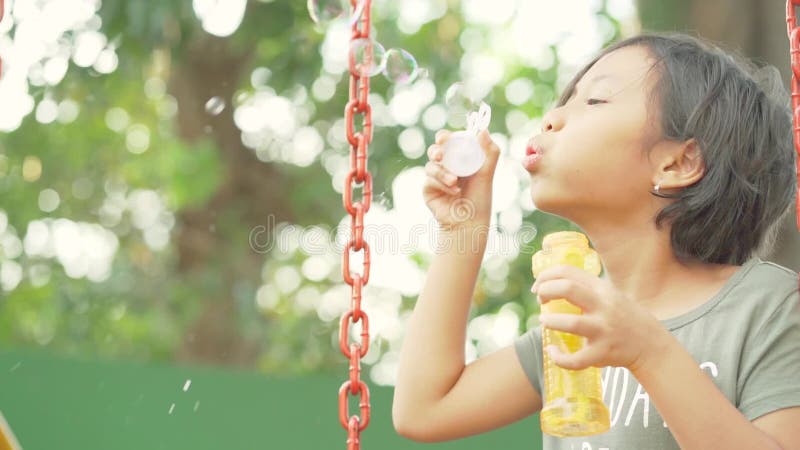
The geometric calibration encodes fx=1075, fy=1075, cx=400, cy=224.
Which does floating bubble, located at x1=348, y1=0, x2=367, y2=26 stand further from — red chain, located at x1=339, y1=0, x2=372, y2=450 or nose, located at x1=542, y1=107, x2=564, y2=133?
nose, located at x1=542, y1=107, x2=564, y2=133

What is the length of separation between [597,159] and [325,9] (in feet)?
2.10

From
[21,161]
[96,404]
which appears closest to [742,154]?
[96,404]

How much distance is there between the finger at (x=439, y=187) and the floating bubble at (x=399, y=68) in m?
0.29

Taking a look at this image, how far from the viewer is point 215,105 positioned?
553 centimetres

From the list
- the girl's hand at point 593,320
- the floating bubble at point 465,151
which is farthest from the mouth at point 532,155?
the girl's hand at point 593,320

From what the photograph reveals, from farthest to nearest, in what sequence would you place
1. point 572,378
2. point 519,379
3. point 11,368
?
point 11,368 → point 519,379 → point 572,378

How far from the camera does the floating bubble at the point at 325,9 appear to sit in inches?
74.5

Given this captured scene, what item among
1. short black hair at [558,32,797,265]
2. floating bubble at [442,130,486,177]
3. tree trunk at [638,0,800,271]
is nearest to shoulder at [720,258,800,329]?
short black hair at [558,32,797,265]

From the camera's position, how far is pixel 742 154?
1.57 meters

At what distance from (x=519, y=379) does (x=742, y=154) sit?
0.47m

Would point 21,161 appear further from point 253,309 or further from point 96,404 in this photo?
point 96,404

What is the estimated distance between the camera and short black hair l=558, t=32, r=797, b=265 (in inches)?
59.9

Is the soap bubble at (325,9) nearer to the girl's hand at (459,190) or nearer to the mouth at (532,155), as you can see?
the girl's hand at (459,190)

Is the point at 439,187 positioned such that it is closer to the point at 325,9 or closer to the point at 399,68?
the point at 399,68
